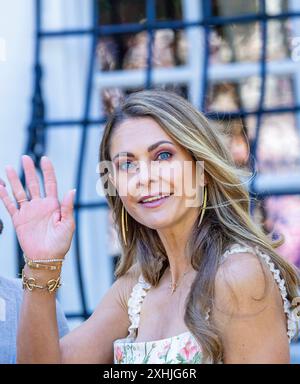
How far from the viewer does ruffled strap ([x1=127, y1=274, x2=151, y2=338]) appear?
2264mm

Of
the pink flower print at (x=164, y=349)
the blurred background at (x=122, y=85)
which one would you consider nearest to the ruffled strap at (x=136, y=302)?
the pink flower print at (x=164, y=349)

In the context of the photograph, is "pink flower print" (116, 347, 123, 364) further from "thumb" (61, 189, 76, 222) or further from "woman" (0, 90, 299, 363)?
"thumb" (61, 189, 76, 222)

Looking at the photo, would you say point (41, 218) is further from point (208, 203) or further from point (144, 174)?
point (208, 203)

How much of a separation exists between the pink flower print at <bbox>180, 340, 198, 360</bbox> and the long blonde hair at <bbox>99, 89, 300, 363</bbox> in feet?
0.11

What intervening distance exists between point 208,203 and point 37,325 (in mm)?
537

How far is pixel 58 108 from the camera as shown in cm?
303

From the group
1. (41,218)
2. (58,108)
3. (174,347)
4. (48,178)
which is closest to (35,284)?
(41,218)

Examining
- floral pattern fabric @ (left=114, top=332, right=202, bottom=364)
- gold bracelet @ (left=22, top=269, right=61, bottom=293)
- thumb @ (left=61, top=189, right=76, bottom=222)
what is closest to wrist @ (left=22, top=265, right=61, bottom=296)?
gold bracelet @ (left=22, top=269, right=61, bottom=293)

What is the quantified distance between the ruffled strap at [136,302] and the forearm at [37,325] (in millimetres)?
226

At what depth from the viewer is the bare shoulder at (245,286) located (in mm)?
2027

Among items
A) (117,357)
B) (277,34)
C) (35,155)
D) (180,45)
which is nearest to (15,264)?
(35,155)

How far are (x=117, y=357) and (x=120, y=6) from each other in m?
1.50

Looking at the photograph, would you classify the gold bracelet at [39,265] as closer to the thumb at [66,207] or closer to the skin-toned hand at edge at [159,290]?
the skin-toned hand at edge at [159,290]

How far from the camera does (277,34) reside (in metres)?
3.19
